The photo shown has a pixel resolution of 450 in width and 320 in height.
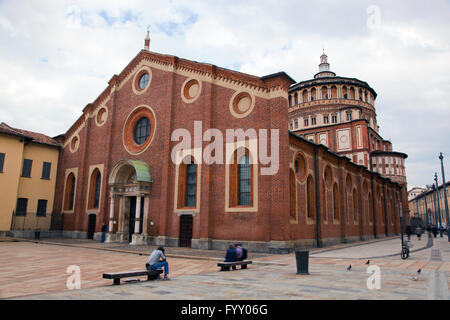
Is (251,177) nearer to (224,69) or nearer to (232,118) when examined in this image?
(232,118)

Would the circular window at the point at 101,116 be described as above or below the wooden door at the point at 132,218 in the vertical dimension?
above

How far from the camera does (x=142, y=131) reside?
2661 centimetres

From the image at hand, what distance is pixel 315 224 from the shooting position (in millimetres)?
23344

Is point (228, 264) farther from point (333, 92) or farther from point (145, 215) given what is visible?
point (333, 92)

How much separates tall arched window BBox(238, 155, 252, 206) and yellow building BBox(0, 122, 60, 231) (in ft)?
68.8

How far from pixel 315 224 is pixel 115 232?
1531 cm

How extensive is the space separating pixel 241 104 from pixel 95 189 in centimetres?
1607

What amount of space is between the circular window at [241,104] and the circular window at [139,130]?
7.16m

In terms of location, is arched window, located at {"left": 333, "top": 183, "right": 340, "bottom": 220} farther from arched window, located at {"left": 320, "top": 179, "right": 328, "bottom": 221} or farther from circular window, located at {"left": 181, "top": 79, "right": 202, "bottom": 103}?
circular window, located at {"left": 181, "top": 79, "right": 202, "bottom": 103}

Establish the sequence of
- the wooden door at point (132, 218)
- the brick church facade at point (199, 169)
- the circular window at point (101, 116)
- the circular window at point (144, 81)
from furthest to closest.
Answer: the circular window at point (101, 116) → the circular window at point (144, 81) → the wooden door at point (132, 218) → the brick church facade at point (199, 169)

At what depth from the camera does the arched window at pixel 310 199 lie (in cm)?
2350

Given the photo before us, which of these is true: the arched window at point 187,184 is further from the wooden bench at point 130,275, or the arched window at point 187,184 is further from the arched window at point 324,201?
the wooden bench at point 130,275

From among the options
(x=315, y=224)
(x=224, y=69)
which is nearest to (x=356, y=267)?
(x=315, y=224)

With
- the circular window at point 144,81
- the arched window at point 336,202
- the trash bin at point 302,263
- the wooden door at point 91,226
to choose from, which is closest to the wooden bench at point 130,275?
the trash bin at point 302,263
